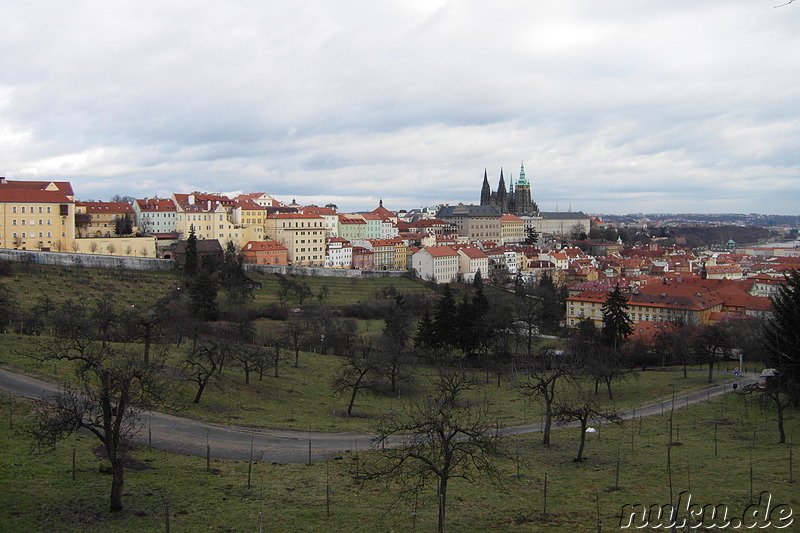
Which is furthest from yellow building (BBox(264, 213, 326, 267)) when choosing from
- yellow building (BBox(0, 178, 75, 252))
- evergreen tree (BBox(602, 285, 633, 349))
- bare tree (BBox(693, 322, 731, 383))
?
bare tree (BBox(693, 322, 731, 383))

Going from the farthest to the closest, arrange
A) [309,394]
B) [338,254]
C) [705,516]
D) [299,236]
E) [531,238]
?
[531,238] < [338,254] < [299,236] < [309,394] < [705,516]

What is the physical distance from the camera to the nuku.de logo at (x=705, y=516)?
1239cm

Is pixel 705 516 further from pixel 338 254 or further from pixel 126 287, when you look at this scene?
pixel 338 254

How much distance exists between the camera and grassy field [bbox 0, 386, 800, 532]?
1235cm

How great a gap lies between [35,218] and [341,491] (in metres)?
67.2

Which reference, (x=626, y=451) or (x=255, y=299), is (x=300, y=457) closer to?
(x=626, y=451)

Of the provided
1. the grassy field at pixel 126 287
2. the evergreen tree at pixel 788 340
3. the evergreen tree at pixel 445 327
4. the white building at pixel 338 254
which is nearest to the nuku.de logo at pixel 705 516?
the evergreen tree at pixel 788 340

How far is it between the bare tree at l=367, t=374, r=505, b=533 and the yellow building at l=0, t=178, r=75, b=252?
5904 cm

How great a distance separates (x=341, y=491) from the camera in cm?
1486

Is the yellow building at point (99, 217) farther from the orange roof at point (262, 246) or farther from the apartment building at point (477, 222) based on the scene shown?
the apartment building at point (477, 222)

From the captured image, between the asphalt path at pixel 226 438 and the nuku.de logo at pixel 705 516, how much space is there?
26.6ft

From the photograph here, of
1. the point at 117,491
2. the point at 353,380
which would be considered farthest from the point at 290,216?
the point at 117,491

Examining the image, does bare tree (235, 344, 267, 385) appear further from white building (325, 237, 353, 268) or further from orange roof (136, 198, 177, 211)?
white building (325, 237, 353, 268)

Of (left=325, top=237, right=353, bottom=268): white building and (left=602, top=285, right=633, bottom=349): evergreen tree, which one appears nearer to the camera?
(left=602, top=285, right=633, bottom=349): evergreen tree
